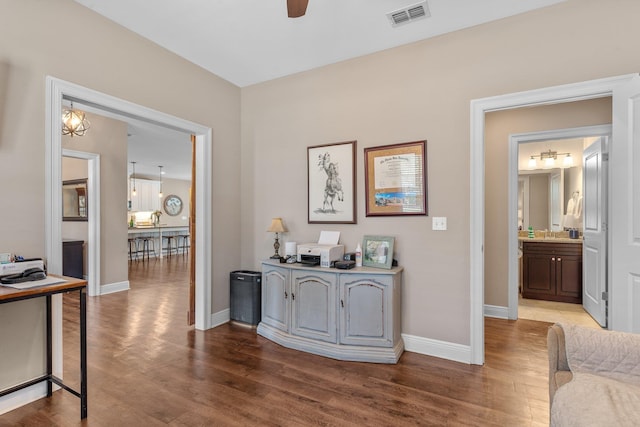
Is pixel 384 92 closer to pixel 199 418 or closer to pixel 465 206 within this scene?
Answer: pixel 465 206

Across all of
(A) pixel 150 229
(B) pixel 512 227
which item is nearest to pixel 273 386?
(B) pixel 512 227

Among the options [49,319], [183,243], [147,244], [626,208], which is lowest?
[183,243]

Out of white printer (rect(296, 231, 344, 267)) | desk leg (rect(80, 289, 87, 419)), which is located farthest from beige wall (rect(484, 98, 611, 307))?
desk leg (rect(80, 289, 87, 419))

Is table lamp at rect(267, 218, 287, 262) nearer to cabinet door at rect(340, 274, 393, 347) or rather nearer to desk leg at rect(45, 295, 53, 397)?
cabinet door at rect(340, 274, 393, 347)

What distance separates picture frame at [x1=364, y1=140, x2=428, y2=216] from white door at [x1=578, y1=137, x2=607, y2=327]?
88.0 inches

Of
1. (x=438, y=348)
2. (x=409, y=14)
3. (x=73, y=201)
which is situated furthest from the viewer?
(x=73, y=201)

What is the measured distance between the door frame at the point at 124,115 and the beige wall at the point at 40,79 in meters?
0.04

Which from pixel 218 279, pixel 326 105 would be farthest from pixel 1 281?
pixel 326 105

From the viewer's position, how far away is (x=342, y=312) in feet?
9.13

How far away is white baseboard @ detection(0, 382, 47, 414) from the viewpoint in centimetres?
201

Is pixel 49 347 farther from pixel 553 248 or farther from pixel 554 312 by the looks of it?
pixel 553 248

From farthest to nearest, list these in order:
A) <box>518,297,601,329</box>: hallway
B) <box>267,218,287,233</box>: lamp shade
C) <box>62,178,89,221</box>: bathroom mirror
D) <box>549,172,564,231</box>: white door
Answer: <box>549,172,564,231</box>: white door → <box>62,178,89,221</box>: bathroom mirror → <box>518,297,601,329</box>: hallway → <box>267,218,287,233</box>: lamp shade

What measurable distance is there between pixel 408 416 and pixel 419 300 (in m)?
1.10

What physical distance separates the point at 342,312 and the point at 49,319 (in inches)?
84.4
